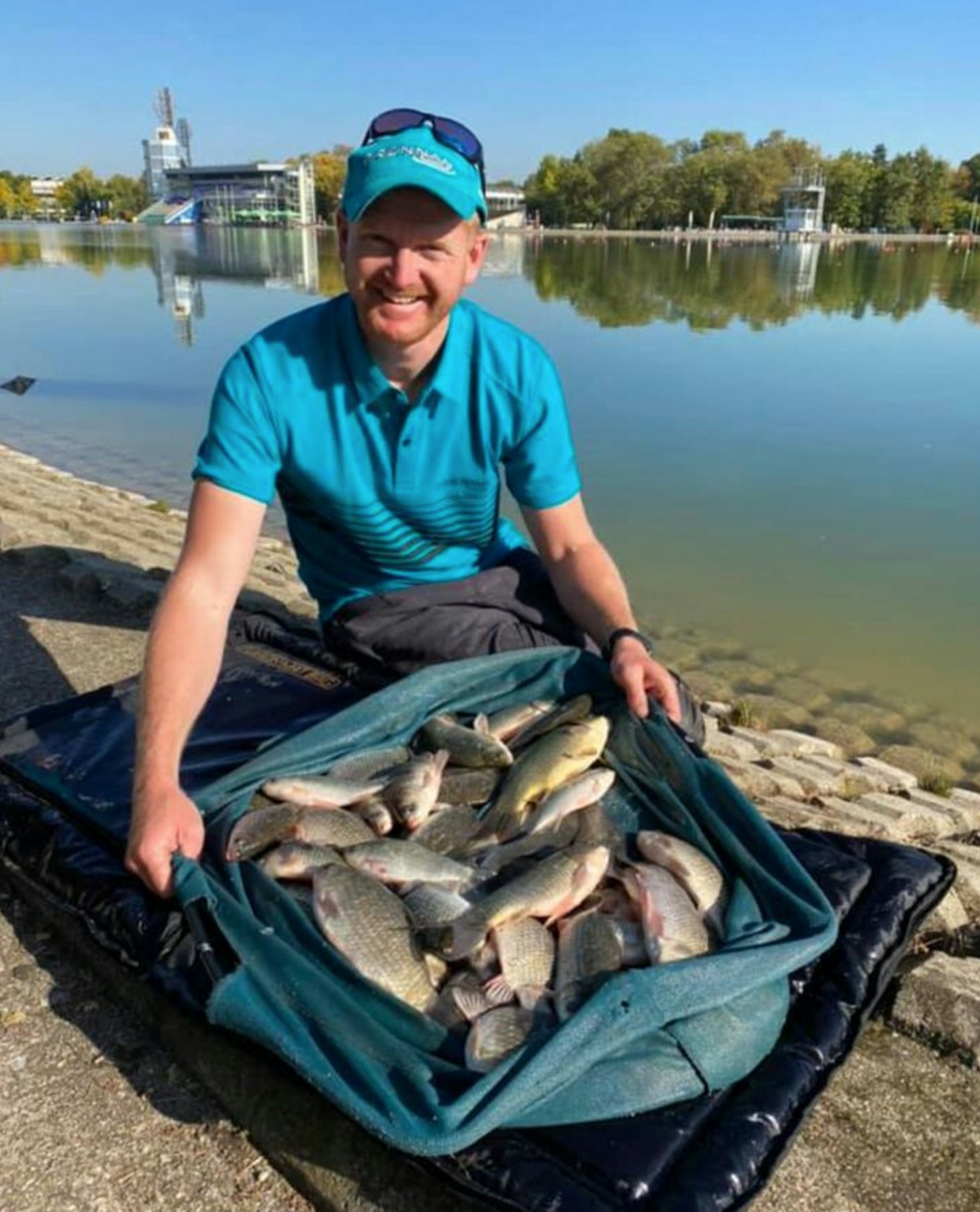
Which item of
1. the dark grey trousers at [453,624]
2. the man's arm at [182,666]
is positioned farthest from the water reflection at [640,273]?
the man's arm at [182,666]

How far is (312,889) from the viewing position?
8.59 feet

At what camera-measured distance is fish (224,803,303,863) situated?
275cm

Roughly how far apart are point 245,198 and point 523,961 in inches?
6374

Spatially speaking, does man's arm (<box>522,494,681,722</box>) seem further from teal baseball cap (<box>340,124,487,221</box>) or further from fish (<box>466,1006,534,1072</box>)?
fish (<box>466,1006,534,1072</box>)

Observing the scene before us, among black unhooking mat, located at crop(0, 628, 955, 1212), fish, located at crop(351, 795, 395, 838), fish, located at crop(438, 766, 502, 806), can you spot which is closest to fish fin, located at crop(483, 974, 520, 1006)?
black unhooking mat, located at crop(0, 628, 955, 1212)

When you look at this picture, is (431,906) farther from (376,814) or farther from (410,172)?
(410,172)

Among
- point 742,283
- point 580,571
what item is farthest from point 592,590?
point 742,283

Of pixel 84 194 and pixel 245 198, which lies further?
pixel 84 194

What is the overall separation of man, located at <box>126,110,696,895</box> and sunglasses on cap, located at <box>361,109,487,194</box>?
0.01m

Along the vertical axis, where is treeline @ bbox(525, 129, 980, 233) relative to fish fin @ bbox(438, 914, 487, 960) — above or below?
above

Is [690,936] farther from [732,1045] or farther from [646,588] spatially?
[646,588]

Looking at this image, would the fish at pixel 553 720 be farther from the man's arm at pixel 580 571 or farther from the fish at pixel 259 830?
the fish at pixel 259 830

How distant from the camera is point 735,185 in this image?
4975 inches

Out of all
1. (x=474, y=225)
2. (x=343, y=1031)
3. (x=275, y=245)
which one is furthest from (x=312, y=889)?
(x=275, y=245)
